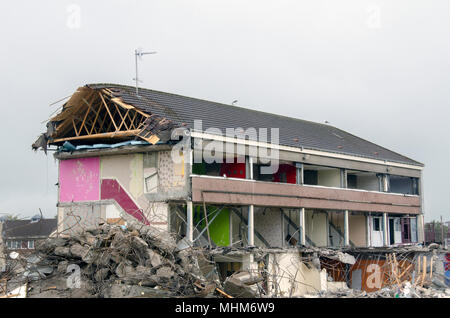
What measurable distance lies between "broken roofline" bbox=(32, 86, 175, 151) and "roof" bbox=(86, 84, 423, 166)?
48 cm

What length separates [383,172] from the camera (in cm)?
3738

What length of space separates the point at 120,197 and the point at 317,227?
12747 millimetres

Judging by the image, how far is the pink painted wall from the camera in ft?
93.8

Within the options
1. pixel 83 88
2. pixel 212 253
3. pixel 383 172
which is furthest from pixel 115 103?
pixel 383 172

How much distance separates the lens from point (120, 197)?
27.5 metres

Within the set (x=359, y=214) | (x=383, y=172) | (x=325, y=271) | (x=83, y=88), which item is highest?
(x=83, y=88)

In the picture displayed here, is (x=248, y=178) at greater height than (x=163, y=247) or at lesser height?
greater

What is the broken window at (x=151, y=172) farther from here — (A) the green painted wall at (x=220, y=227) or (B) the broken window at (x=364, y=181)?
(B) the broken window at (x=364, y=181)

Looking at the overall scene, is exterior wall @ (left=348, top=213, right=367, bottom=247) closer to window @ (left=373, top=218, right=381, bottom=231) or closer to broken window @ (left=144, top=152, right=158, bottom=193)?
window @ (left=373, top=218, right=381, bottom=231)

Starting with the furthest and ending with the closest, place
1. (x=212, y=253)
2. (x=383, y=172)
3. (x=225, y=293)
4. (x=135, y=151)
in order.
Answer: (x=383, y=172) < (x=135, y=151) < (x=212, y=253) < (x=225, y=293)

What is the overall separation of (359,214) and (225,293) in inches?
890

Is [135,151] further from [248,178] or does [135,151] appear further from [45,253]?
[45,253]

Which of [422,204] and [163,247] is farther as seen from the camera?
[422,204]
